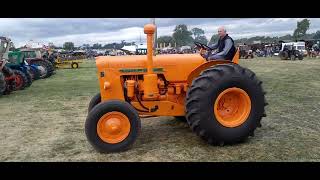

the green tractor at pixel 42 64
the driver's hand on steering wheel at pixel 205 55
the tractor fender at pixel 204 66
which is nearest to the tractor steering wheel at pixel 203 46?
the driver's hand on steering wheel at pixel 205 55

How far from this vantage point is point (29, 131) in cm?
685

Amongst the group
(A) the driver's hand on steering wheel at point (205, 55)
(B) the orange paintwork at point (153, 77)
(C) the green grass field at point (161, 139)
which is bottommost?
(C) the green grass field at point (161, 139)

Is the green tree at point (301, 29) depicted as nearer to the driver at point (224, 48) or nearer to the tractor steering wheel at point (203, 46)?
the tractor steering wheel at point (203, 46)

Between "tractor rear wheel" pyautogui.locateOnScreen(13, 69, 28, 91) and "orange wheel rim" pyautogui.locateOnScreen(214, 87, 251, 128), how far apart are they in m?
10.3

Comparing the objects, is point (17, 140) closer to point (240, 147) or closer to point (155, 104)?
point (155, 104)

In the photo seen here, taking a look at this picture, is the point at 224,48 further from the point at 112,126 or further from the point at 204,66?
the point at 112,126

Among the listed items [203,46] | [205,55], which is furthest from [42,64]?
[205,55]

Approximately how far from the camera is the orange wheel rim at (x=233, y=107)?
5.54 metres

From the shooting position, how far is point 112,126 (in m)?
5.30

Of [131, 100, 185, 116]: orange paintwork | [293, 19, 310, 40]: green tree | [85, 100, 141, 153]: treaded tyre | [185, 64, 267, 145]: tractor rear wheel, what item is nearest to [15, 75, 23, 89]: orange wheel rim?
[131, 100, 185, 116]: orange paintwork

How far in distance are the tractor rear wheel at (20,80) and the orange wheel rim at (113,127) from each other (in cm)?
973

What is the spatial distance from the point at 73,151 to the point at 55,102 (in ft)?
17.4

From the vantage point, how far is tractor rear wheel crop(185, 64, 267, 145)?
5301 mm

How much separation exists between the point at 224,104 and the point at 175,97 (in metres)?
0.79
